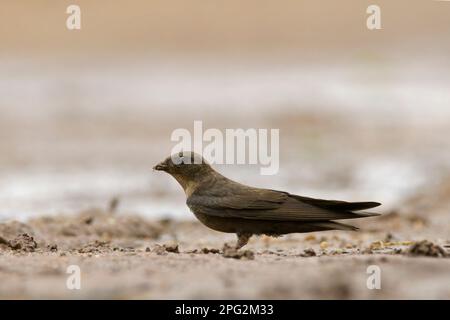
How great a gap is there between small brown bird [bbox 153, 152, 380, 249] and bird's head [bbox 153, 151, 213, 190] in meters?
0.09

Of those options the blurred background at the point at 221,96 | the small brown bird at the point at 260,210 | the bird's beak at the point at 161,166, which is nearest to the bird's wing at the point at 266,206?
the small brown bird at the point at 260,210

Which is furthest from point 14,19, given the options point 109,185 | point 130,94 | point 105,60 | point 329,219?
point 329,219

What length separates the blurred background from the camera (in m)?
14.1

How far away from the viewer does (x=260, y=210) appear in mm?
7559

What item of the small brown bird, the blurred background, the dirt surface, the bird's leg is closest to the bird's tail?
the small brown bird

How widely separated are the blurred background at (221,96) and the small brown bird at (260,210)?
378 centimetres

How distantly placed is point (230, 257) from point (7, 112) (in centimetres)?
1440

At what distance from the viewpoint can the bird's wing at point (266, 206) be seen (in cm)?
743

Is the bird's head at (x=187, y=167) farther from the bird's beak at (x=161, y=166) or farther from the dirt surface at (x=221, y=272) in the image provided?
the dirt surface at (x=221, y=272)

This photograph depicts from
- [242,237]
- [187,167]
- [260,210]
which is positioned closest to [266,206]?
[260,210]

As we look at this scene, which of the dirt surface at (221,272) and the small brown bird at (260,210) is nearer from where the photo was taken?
the dirt surface at (221,272)

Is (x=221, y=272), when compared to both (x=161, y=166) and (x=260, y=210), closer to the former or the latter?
(x=260, y=210)

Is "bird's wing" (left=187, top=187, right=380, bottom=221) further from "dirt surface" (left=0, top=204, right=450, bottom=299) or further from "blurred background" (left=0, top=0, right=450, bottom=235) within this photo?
"blurred background" (left=0, top=0, right=450, bottom=235)

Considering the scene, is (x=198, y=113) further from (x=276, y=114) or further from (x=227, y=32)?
(x=227, y=32)
